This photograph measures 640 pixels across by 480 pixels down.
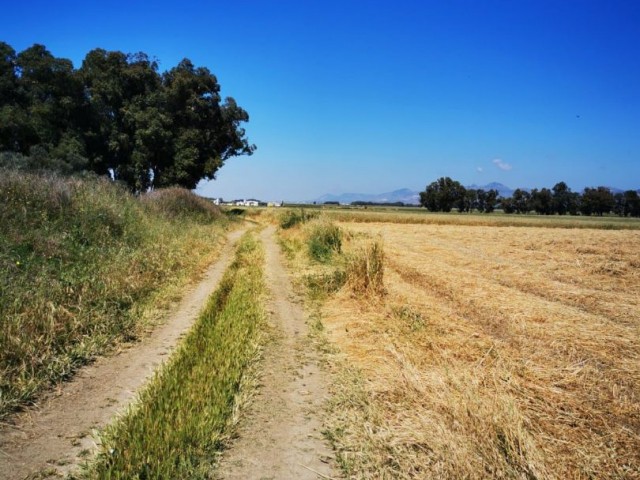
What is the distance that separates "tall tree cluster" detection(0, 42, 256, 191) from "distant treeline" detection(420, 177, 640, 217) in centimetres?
9758

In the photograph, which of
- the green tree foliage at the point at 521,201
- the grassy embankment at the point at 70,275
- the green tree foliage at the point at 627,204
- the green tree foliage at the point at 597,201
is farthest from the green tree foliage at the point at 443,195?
the grassy embankment at the point at 70,275

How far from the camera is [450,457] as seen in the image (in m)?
3.01

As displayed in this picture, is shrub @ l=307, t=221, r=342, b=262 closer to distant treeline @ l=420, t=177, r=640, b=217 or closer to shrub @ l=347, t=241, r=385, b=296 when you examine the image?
shrub @ l=347, t=241, r=385, b=296

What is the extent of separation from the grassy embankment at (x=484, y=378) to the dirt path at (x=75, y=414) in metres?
2.17

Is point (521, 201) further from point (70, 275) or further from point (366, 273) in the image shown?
point (70, 275)

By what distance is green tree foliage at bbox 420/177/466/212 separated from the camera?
397 feet

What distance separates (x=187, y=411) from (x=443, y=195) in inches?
4935

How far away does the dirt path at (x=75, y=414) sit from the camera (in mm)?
3025

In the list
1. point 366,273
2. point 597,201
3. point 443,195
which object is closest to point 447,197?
point 443,195

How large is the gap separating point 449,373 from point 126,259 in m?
7.21

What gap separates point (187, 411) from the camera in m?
3.56

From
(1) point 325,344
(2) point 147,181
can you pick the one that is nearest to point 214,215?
(2) point 147,181

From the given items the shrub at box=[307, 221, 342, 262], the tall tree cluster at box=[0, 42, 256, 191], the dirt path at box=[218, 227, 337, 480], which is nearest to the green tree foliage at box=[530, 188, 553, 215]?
the tall tree cluster at box=[0, 42, 256, 191]

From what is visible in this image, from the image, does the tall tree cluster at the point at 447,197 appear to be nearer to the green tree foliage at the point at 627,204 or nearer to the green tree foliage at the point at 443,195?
the green tree foliage at the point at 443,195
